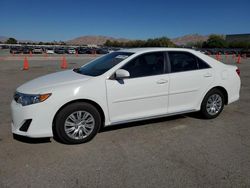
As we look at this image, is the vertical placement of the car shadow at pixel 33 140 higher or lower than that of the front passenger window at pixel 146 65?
lower

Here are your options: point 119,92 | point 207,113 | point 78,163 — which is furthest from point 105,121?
point 207,113

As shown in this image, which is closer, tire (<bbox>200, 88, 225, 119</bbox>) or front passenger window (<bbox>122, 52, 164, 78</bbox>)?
front passenger window (<bbox>122, 52, 164, 78</bbox>)

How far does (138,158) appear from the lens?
12.2 feet

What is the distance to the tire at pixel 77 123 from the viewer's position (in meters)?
4.04

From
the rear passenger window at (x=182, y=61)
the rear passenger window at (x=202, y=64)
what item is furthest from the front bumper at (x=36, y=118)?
the rear passenger window at (x=202, y=64)

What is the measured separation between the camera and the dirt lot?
313cm

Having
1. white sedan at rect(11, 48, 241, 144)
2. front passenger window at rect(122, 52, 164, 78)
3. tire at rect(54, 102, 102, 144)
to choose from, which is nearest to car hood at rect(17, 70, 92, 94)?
white sedan at rect(11, 48, 241, 144)

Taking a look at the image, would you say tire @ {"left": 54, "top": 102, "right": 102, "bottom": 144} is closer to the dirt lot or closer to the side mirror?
the dirt lot

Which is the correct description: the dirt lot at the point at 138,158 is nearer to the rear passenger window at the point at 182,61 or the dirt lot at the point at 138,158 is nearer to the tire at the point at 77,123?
the tire at the point at 77,123

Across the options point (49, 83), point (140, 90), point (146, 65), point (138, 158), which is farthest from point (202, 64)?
point (49, 83)

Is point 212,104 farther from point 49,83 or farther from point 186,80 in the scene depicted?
point 49,83

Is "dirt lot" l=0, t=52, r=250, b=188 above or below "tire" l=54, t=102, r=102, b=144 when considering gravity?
below

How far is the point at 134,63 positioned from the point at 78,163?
2027 millimetres

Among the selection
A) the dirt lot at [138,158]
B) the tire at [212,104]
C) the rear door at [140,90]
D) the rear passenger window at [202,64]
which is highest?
the rear passenger window at [202,64]
